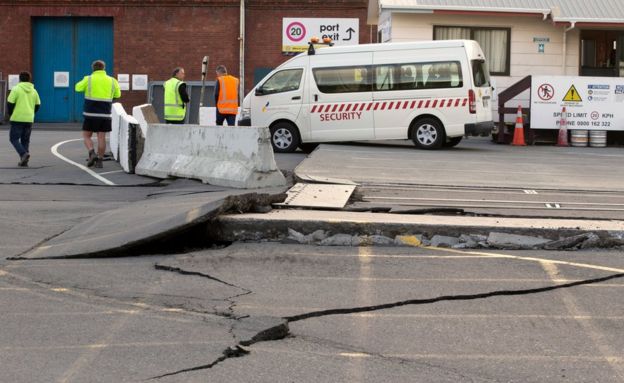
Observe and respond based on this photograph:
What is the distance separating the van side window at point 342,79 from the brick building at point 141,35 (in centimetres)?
1418

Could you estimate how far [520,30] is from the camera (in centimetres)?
2714

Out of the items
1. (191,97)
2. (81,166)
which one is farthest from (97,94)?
(191,97)

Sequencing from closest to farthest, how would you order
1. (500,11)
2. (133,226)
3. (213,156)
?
1. (133,226)
2. (213,156)
3. (500,11)

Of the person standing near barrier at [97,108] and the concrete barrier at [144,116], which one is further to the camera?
the concrete barrier at [144,116]

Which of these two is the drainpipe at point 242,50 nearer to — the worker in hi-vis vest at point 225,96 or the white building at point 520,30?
the white building at point 520,30

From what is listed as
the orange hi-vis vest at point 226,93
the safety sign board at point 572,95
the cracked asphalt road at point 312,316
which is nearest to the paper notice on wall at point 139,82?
the orange hi-vis vest at point 226,93

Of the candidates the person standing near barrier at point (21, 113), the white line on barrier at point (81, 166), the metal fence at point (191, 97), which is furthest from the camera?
the metal fence at point (191, 97)

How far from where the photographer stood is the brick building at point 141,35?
35531 mm

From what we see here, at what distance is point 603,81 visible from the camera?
965 inches

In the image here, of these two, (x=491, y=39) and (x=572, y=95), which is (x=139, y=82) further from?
(x=572, y=95)

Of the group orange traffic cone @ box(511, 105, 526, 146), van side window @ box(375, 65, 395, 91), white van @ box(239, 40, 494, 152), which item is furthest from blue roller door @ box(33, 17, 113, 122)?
van side window @ box(375, 65, 395, 91)

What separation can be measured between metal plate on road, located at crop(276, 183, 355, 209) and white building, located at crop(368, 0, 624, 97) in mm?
15774

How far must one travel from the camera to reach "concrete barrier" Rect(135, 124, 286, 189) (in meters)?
11.9

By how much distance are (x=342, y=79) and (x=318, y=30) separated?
14359 mm
